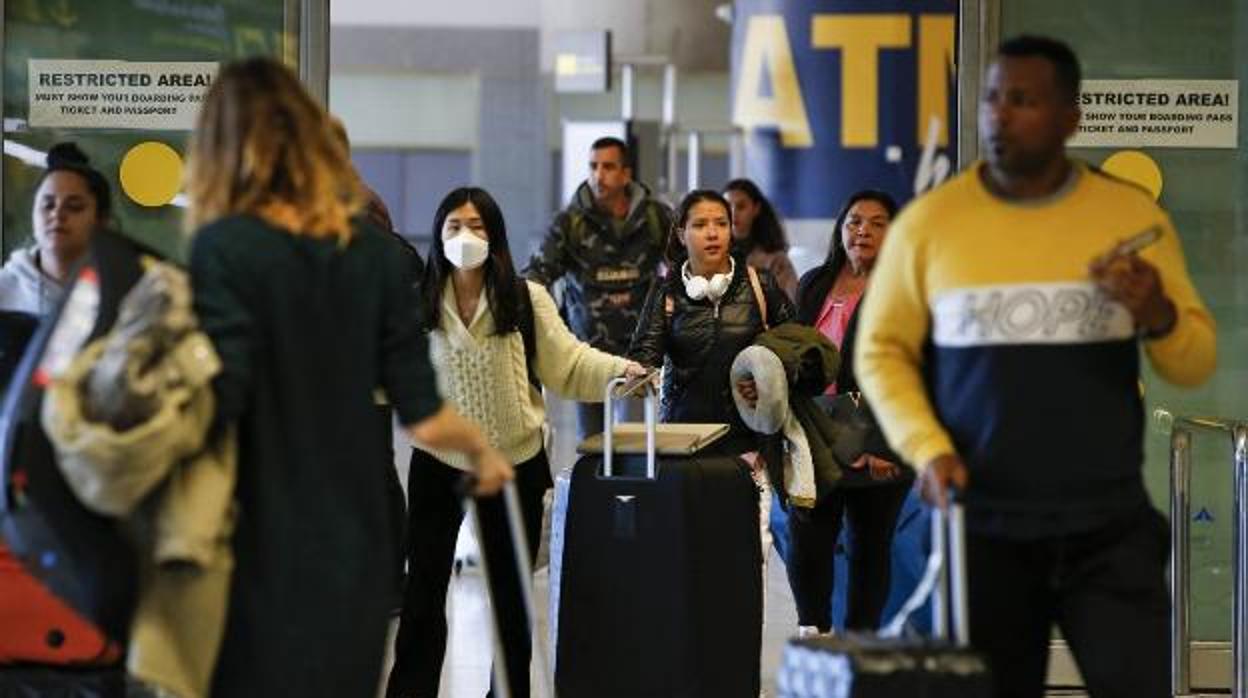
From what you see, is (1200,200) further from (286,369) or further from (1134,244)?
(286,369)

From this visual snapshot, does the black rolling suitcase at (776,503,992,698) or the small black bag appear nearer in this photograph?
the black rolling suitcase at (776,503,992,698)

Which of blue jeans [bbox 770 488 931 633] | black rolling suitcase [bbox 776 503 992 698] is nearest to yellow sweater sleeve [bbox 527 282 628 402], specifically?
blue jeans [bbox 770 488 931 633]

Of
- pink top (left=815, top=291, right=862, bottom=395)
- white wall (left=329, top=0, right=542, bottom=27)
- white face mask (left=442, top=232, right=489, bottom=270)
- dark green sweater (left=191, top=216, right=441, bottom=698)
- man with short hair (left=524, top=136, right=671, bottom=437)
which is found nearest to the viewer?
dark green sweater (left=191, top=216, right=441, bottom=698)

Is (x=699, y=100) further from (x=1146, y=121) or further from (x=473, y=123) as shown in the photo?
(x=1146, y=121)

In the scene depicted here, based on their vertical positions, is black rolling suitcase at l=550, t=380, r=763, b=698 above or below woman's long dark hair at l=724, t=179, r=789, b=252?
below

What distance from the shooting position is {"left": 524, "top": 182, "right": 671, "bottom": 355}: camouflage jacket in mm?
10727

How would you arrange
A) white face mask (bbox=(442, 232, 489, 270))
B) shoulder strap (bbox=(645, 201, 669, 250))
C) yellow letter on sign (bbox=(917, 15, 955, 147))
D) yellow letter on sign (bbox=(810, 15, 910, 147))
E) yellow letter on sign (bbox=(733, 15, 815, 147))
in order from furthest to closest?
yellow letter on sign (bbox=(733, 15, 815, 147))
yellow letter on sign (bbox=(810, 15, 910, 147))
yellow letter on sign (bbox=(917, 15, 955, 147))
shoulder strap (bbox=(645, 201, 669, 250))
white face mask (bbox=(442, 232, 489, 270))

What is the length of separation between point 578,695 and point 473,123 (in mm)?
21391

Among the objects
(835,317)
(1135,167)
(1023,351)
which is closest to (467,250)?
(835,317)

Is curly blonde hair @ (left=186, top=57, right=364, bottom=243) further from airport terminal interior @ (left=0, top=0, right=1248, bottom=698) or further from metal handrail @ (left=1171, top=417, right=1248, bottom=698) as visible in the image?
metal handrail @ (left=1171, top=417, right=1248, bottom=698)

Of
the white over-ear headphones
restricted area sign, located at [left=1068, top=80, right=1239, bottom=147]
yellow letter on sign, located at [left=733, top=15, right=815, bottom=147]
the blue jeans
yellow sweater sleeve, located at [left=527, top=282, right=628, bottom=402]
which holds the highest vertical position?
yellow letter on sign, located at [left=733, top=15, right=815, bottom=147]

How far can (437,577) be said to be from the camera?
7.43 meters

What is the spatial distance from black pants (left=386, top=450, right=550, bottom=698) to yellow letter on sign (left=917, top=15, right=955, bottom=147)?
27.5ft

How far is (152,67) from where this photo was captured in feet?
27.2
